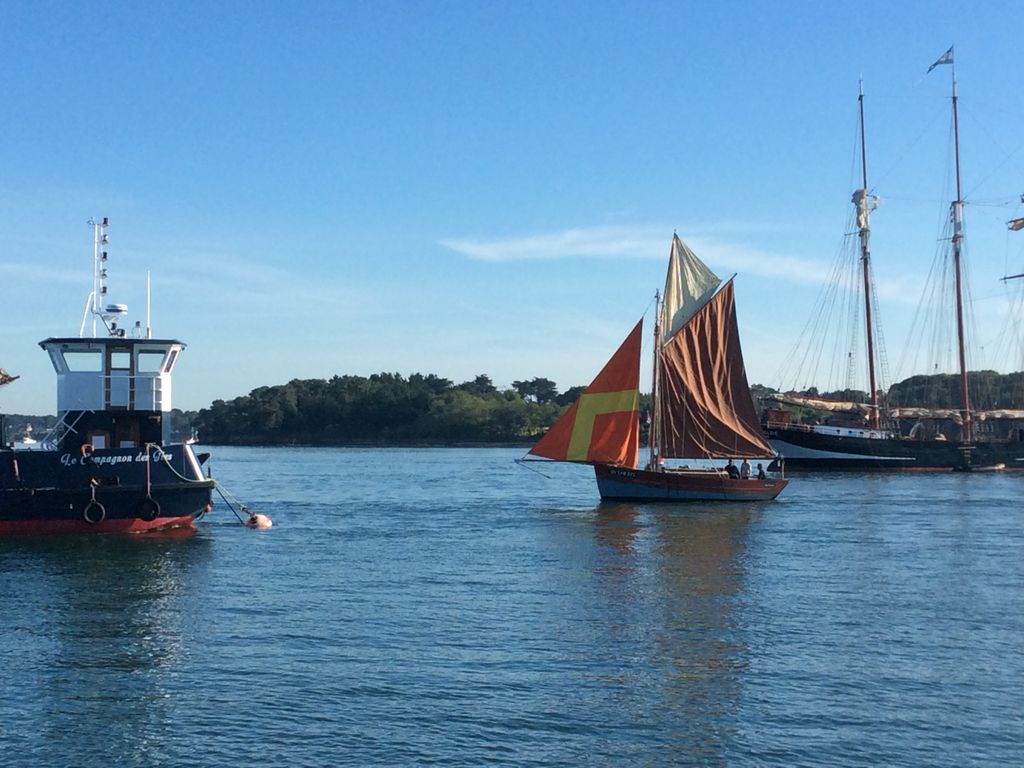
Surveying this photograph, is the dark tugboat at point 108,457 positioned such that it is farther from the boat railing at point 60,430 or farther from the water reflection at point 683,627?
the water reflection at point 683,627

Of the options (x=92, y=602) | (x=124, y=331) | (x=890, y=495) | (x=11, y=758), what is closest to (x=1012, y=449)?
(x=890, y=495)

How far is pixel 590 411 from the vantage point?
191 feet

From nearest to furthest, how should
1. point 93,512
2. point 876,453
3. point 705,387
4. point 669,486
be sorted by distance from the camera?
point 93,512
point 669,486
point 705,387
point 876,453

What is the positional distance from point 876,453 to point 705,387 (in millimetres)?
46596

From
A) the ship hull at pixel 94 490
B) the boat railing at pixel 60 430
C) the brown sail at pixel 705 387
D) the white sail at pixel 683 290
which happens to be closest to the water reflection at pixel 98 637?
the ship hull at pixel 94 490

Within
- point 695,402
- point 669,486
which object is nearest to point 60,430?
point 669,486

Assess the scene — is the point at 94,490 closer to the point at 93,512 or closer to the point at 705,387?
the point at 93,512

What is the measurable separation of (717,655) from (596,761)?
7.00 metres

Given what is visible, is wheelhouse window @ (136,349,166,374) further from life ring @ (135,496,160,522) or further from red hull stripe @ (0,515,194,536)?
red hull stripe @ (0,515,194,536)

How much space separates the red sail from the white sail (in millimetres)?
3934

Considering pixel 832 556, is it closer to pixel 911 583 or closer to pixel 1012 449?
pixel 911 583

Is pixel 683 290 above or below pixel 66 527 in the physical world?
above

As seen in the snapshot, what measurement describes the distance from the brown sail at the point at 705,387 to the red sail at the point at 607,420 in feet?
11.0

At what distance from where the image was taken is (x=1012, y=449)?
337 feet
